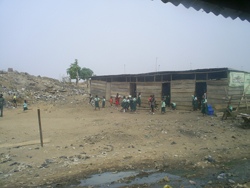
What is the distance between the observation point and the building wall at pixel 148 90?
15219mm

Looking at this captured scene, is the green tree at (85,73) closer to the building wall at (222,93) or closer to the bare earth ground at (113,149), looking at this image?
the building wall at (222,93)

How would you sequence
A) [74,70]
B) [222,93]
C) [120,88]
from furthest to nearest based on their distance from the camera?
1. [74,70]
2. [120,88]
3. [222,93]

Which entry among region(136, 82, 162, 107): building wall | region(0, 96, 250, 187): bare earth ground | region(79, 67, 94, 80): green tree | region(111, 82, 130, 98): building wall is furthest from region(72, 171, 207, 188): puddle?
region(79, 67, 94, 80): green tree

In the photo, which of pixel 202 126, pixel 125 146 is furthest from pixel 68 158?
pixel 202 126

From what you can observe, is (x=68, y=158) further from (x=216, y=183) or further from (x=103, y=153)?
(x=216, y=183)

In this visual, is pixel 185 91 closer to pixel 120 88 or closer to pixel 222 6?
pixel 120 88

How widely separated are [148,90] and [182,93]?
337cm

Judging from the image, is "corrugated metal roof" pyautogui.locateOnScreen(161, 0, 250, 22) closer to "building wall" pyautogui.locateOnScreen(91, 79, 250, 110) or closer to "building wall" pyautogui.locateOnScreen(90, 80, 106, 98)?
"building wall" pyautogui.locateOnScreen(91, 79, 250, 110)

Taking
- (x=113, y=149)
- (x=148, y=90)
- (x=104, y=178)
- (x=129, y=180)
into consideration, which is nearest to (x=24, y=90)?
(x=148, y=90)

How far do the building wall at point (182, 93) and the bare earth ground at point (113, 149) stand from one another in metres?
4.45

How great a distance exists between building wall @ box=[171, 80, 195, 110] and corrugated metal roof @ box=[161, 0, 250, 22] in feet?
36.3

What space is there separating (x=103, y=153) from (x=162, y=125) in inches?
163

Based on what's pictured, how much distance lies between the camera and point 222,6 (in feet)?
7.71

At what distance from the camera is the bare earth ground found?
15.2 ft
